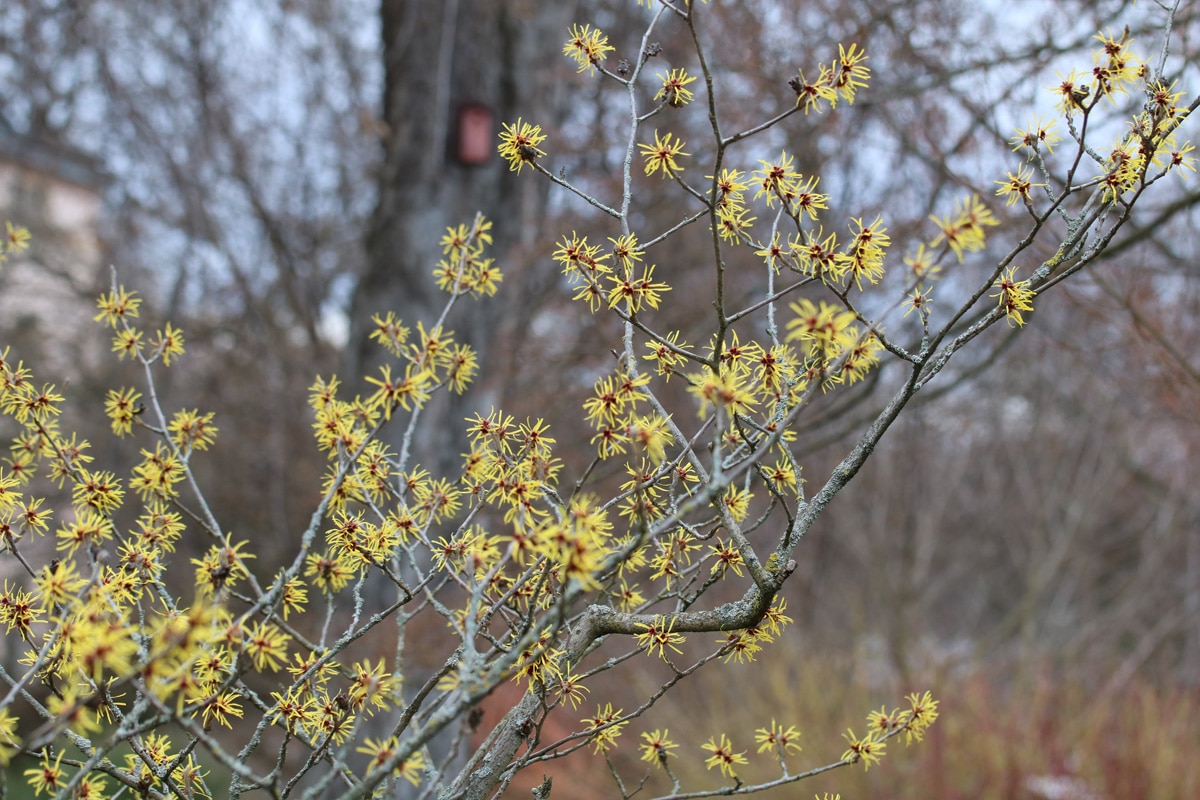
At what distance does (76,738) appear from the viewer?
137 centimetres

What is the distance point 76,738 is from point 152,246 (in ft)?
30.1

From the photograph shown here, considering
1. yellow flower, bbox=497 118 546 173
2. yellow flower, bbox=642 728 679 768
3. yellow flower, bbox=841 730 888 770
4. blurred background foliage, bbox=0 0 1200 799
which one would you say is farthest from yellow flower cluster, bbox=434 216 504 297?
blurred background foliage, bbox=0 0 1200 799

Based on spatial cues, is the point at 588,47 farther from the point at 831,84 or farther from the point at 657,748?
the point at 657,748

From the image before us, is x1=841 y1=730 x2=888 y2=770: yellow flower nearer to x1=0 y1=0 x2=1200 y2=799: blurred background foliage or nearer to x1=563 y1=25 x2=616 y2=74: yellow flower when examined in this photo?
x1=563 y1=25 x2=616 y2=74: yellow flower

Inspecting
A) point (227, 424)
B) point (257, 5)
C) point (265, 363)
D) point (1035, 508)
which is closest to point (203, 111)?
point (257, 5)

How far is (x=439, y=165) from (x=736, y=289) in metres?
1.93

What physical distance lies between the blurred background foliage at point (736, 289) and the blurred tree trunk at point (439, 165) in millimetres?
19

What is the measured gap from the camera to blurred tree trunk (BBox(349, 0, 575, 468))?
504cm

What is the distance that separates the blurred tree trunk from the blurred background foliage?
0.06 feet

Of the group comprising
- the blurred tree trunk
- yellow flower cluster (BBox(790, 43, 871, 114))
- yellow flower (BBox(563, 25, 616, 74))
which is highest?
the blurred tree trunk

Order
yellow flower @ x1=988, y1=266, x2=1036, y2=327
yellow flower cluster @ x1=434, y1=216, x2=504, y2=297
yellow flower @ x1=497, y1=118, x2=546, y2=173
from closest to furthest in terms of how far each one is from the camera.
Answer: yellow flower @ x1=988, y1=266, x2=1036, y2=327 → yellow flower @ x1=497, y1=118, x2=546, y2=173 → yellow flower cluster @ x1=434, y1=216, x2=504, y2=297

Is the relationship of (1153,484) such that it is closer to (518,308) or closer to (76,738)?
(518,308)

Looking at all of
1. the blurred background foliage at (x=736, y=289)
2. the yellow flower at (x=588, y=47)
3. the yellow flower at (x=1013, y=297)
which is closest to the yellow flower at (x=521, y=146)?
the yellow flower at (x=588, y=47)

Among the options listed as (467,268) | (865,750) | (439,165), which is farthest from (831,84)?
(439,165)
